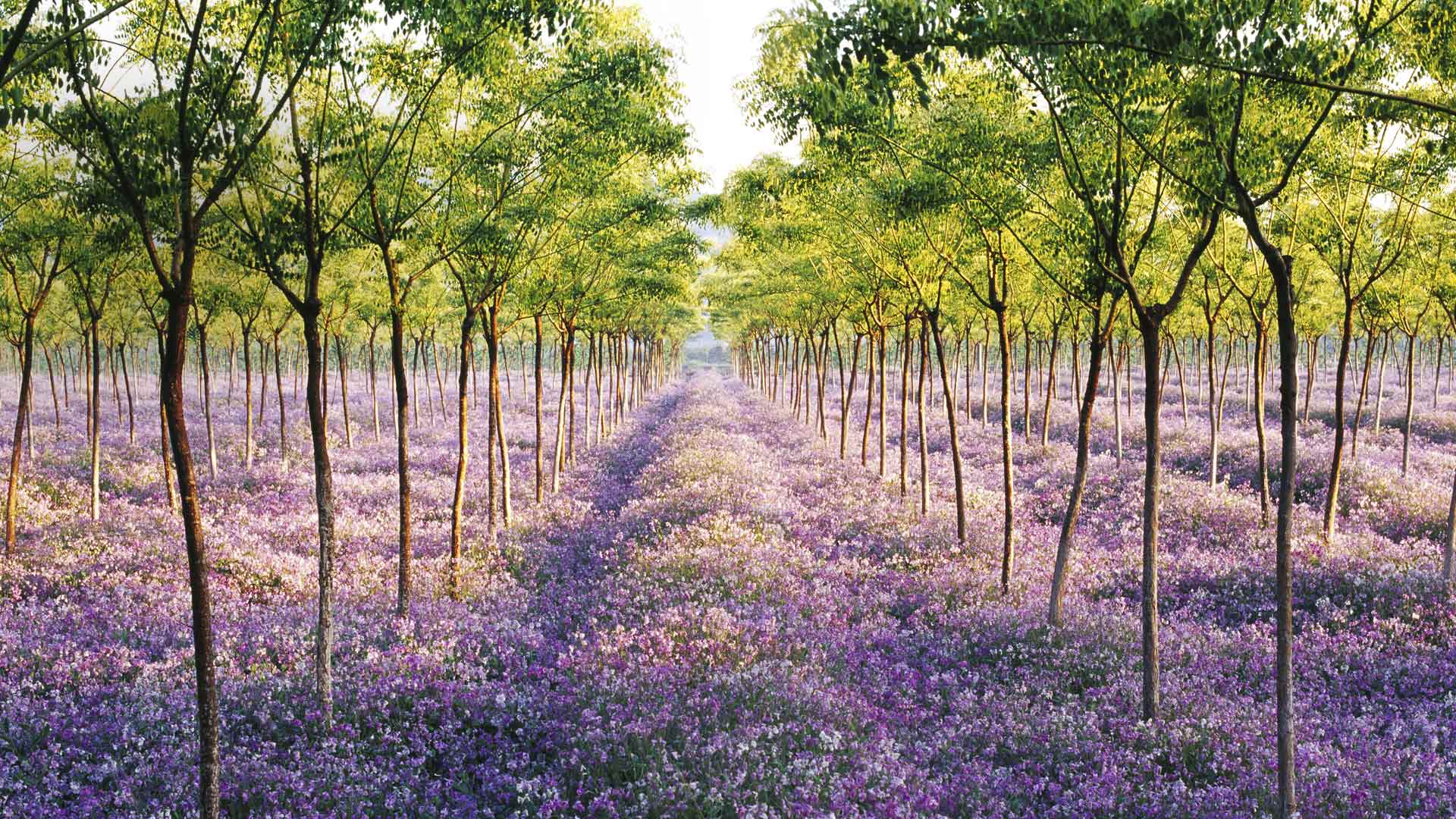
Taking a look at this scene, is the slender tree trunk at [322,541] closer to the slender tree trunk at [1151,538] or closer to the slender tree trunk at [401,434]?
the slender tree trunk at [401,434]

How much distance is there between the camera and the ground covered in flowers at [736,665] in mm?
7352

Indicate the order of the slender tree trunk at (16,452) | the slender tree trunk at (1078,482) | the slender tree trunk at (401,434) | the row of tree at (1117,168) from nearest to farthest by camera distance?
the row of tree at (1117,168), the slender tree trunk at (1078,482), the slender tree trunk at (401,434), the slender tree trunk at (16,452)

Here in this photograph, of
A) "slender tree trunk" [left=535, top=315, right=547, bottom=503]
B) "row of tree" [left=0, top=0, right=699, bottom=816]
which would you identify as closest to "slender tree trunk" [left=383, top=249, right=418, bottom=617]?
"row of tree" [left=0, top=0, right=699, bottom=816]

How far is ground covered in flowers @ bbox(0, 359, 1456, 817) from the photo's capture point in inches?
289

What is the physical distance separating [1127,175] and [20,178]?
1747cm

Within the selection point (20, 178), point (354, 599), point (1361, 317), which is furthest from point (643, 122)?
point (1361, 317)

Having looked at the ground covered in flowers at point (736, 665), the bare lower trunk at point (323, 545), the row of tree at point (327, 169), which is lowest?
the ground covered in flowers at point (736, 665)

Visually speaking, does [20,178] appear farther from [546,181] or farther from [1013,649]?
[1013,649]

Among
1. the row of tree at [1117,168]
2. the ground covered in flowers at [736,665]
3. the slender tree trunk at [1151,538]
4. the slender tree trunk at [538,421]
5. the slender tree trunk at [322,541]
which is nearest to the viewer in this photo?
the row of tree at [1117,168]

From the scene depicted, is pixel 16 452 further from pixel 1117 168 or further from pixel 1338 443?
pixel 1338 443

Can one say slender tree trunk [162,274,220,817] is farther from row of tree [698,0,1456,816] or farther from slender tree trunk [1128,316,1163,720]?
slender tree trunk [1128,316,1163,720]

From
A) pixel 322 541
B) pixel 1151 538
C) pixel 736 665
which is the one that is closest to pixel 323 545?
pixel 322 541

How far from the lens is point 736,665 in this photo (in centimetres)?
1005

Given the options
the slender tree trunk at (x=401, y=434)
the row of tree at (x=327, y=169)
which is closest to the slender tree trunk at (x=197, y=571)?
the row of tree at (x=327, y=169)
